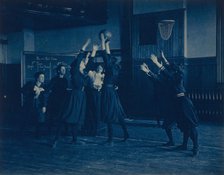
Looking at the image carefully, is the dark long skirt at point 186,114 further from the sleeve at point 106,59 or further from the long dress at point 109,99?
the sleeve at point 106,59

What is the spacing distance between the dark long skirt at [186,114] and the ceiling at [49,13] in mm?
4893

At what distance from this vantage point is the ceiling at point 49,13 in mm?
7332

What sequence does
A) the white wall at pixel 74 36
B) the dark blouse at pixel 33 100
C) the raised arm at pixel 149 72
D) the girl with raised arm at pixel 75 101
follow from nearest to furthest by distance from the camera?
1. the raised arm at pixel 149 72
2. the girl with raised arm at pixel 75 101
3. the dark blouse at pixel 33 100
4. the white wall at pixel 74 36

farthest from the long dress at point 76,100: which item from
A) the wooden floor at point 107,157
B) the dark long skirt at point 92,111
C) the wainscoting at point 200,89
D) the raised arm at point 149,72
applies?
the wainscoting at point 200,89

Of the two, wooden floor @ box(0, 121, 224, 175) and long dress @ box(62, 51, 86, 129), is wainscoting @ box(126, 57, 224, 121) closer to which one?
wooden floor @ box(0, 121, 224, 175)

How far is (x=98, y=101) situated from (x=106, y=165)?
210 cm

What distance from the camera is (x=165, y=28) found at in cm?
889

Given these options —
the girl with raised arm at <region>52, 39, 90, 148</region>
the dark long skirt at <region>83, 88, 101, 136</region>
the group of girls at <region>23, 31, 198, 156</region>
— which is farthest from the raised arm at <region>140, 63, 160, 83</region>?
the dark long skirt at <region>83, 88, 101, 136</region>

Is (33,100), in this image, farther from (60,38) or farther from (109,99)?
(60,38)

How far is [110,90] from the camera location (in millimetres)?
5316

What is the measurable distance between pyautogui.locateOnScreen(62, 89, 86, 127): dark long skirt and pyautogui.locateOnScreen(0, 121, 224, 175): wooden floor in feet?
1.71

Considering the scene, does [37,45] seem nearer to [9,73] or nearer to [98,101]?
[9,73]

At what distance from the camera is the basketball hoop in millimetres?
8711

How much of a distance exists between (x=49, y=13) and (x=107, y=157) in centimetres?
499
